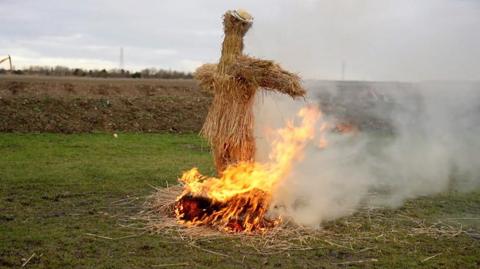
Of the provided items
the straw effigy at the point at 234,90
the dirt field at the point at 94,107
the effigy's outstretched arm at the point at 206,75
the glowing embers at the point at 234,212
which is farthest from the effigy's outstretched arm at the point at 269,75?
the dirt field at the point at 94,107

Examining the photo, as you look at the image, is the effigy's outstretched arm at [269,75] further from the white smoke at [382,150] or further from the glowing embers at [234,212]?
the glowing embers at [234,212]

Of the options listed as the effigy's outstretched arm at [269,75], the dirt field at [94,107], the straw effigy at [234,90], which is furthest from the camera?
the dirt field at [94,107]

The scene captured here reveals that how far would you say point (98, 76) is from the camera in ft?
105

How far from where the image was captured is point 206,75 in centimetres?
784

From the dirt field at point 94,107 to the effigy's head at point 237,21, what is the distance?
39.1 ft

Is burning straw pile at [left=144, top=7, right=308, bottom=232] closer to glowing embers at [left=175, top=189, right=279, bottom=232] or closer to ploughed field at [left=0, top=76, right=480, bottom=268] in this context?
glowing embers at [left=175, top=189, right=279, bottom=232]

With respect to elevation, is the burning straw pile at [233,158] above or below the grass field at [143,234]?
above

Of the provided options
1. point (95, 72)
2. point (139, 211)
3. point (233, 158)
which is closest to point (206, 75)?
point (233, 158)

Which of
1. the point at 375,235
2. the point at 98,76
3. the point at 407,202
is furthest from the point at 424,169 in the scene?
the point at 98,76

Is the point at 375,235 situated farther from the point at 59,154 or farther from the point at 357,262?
the point at 59,154

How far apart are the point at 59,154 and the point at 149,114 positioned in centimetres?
700

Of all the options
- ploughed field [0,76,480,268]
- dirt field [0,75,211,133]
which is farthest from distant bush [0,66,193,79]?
ploughed field [0,76,480,268]

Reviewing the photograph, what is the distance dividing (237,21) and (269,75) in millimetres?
933

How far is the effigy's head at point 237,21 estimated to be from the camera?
7.61 m
